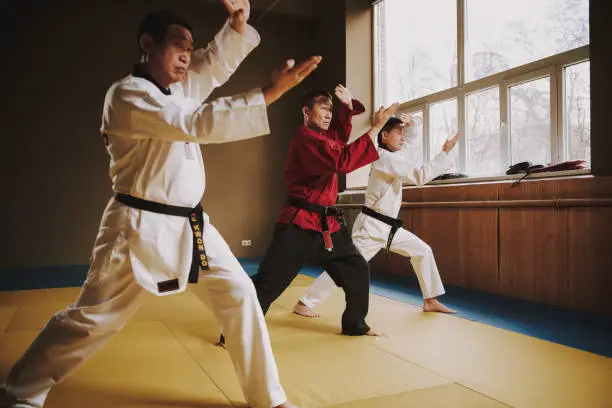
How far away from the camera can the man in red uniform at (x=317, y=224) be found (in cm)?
276

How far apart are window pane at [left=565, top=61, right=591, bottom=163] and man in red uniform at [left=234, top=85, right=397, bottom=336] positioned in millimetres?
2333

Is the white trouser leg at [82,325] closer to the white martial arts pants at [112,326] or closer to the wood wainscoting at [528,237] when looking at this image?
the white martial arts pants at [112,326]

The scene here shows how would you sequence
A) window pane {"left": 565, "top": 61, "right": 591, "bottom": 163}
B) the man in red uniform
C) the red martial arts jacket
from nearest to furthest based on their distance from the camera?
the red martial arts jacket, the man in red uniform, window pane {"left": 565, "top": 61, "right": 591, "bottom": 163}

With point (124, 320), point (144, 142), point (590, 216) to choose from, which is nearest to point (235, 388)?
point (124, 320)

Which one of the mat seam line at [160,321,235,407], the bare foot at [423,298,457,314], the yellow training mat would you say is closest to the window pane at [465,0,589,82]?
the bare foot at [423,298,457,314]

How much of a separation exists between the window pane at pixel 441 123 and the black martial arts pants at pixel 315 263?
295 centimetres

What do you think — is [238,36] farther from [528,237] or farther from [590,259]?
[528,237]

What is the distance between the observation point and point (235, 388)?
2.14 metres

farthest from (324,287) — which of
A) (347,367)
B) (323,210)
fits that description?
(347,367)

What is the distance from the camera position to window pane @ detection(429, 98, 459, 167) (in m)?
5.54

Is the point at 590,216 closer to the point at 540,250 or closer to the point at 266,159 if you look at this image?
the point at 540,250

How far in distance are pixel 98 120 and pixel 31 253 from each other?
213 cm

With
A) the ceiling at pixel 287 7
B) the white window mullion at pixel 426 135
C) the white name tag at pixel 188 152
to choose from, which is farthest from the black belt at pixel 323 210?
the ceiling at pixel 287 7

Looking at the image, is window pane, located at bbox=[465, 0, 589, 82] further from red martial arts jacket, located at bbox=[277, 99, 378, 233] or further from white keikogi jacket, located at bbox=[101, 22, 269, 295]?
white keikogi jacket, located at bbox=[101, 22, 269, 295]
